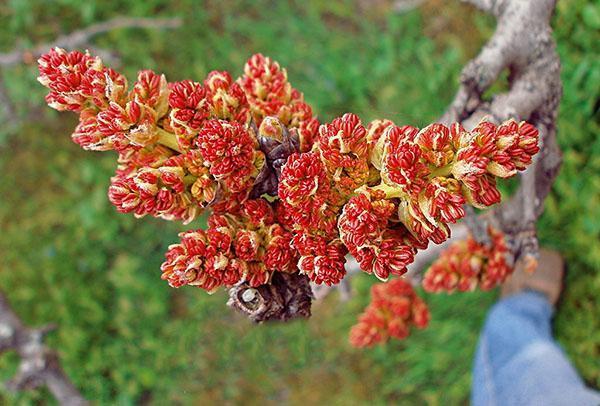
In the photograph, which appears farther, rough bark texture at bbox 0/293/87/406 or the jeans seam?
the jeans seam

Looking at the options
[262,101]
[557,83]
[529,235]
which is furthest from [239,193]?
[557,83]

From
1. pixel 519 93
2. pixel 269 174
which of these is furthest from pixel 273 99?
pixel 519 93

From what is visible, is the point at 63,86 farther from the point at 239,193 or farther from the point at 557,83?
the point at 557,83

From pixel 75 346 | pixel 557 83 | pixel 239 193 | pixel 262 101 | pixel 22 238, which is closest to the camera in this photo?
pixel 239 193

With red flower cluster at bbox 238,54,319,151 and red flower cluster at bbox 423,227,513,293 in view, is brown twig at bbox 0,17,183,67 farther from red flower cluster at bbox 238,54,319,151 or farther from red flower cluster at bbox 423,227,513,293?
red flower cluster at bbox 423,227,513,293

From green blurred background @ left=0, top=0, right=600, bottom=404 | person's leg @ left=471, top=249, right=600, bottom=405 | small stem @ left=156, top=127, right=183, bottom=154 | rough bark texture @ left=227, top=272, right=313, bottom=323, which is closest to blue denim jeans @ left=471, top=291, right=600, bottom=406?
person's leg @ left=471, top=249, right=600, bottom=405

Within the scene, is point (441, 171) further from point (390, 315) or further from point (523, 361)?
point (523, 361)

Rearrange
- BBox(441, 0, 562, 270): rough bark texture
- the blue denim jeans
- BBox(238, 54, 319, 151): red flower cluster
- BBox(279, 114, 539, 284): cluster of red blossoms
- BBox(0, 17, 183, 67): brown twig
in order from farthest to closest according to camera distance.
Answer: BBox(0, 17, 183, 67): brown twig < the blue denim jeans < BBox(441, 0, 562, 270): rough bark texture < BBox(238, 54, 319, 151): red flower cluster < BBox(279, 114, 539, 284): cluster of red blossoms
